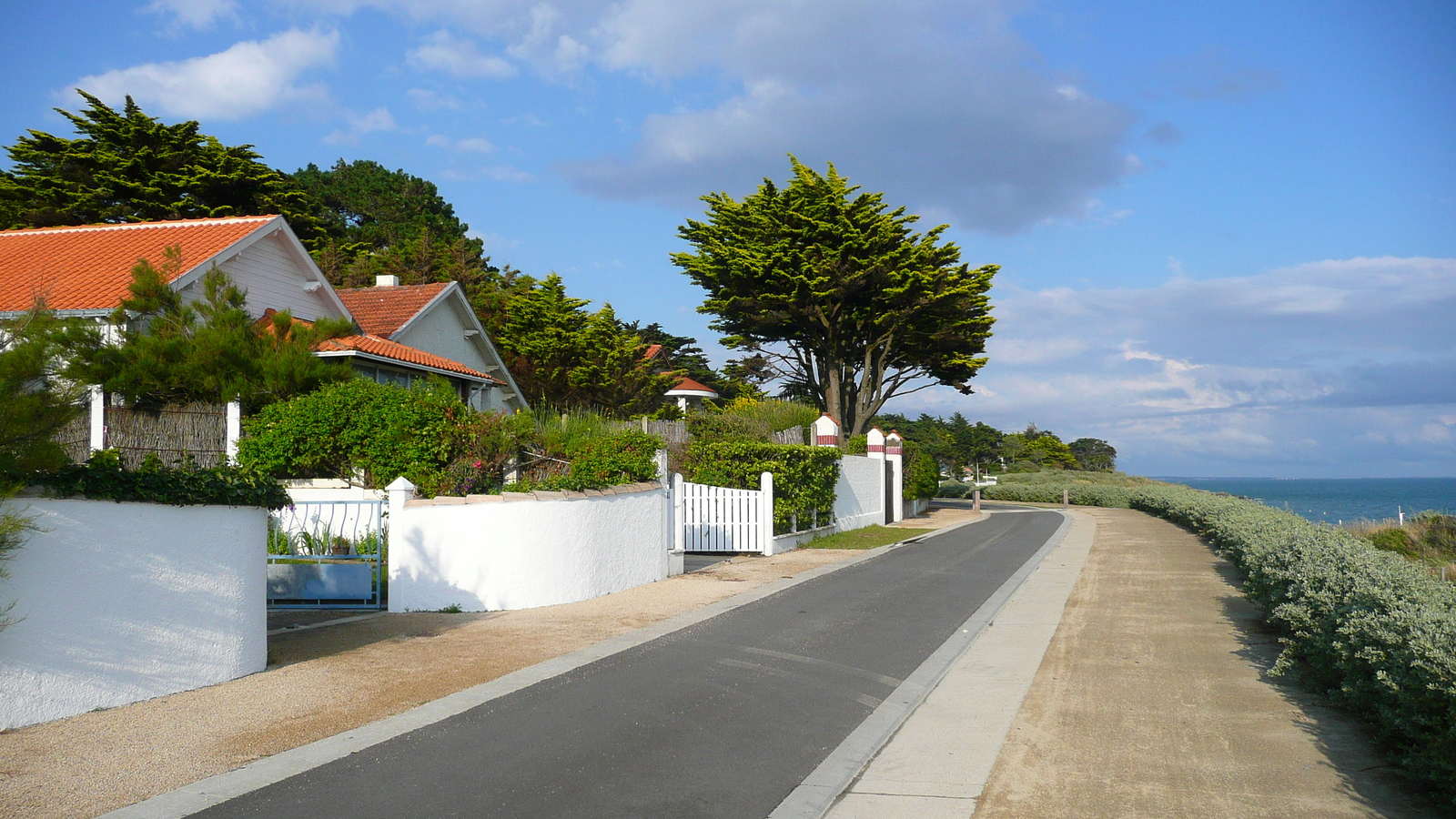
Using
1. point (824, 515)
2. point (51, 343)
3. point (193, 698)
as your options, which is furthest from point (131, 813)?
point (824, 515)

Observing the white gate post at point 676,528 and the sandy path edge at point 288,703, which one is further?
the white gate post at point 676,528

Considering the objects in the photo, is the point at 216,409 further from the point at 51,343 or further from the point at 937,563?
the point at 937,563

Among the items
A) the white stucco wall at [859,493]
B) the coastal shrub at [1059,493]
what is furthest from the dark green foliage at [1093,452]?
the white stucco wall at [859,493]

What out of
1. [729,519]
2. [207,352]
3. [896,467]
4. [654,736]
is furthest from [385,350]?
[654,736]

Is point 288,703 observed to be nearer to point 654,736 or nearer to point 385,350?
point 654,736

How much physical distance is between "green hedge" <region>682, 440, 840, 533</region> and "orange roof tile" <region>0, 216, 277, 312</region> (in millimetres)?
10093

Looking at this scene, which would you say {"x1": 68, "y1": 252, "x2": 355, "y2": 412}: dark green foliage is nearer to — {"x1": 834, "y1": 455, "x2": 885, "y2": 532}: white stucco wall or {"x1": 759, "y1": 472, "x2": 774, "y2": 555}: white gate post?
{"x1": 759, "y1": 472, "x2": 774, "y2": 555}: white gate post

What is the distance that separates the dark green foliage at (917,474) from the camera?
34469 millimetres

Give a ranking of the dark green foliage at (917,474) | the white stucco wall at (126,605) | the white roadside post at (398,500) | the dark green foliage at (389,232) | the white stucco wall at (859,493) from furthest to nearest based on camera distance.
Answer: the dark green foliage at (389,232)
the dark green foliage at (917,474)
the white stucco wall at (859,493)
the white roadside post at (398,500)
the white stucco wall at (126,605)

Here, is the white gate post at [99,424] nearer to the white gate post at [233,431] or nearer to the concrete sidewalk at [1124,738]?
the white gate post at [233,431]

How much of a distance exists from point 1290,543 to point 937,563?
23.5 feet

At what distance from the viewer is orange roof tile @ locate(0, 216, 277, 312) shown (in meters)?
17.5

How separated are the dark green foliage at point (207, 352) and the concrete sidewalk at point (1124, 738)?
11.1m

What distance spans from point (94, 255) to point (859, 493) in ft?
60.9
